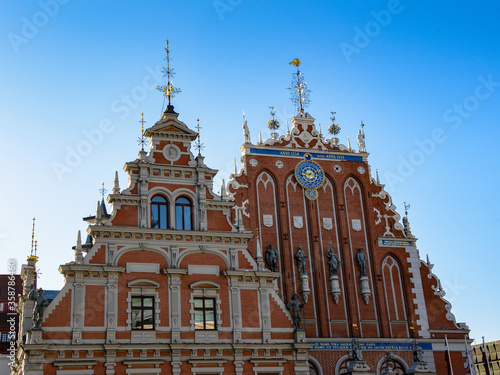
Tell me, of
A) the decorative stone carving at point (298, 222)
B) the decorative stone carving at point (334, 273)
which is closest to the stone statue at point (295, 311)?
the decorative stone carving at point (334, 273)

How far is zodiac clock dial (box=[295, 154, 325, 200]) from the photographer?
115 ft

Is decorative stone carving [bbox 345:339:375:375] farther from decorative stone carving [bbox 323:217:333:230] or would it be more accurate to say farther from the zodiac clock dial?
the zodiac clock dial

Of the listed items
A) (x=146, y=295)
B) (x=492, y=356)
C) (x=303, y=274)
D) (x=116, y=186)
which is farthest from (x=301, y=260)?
(x=492, y=356)

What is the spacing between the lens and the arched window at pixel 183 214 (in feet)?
91.7

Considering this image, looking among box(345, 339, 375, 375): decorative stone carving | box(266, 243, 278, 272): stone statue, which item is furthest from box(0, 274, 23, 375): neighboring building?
box(345, 339, 375, 375): decorative stone carving

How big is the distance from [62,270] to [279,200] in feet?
42.9

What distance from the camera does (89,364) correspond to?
954 inches

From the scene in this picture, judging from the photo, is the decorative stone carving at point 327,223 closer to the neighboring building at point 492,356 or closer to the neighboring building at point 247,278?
the neighboring building at point 247,278

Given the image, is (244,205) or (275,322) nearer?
(275,322)

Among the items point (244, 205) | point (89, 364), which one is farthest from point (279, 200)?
point (89, 364)

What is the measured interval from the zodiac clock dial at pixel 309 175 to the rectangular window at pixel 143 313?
12242 mm

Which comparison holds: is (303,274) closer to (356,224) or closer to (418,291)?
(356,224)

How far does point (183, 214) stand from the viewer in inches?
1109

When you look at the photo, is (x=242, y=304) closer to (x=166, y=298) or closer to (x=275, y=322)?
(x=275, y=322)
